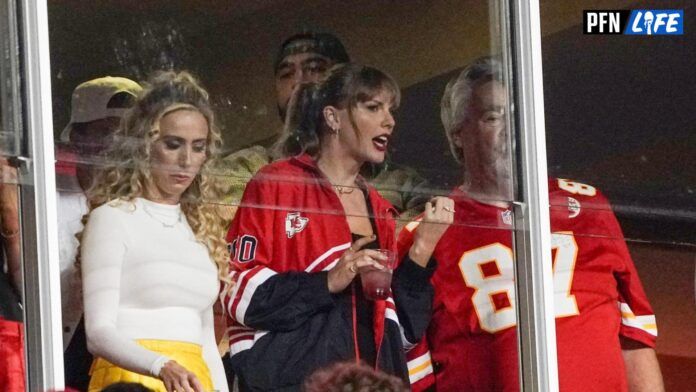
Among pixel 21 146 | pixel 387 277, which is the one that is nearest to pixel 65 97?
pixel 21 146

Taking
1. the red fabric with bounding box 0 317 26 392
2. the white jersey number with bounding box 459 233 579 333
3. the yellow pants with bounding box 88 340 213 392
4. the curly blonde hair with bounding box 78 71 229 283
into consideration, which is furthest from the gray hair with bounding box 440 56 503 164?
the red fabric with bounding box 0 317 26 392

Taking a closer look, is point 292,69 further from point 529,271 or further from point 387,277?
point 529,271

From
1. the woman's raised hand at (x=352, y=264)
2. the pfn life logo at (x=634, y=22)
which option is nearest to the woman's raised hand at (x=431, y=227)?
the woman's raised hand at (x=352, y=264)

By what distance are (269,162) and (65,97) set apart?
0.56m

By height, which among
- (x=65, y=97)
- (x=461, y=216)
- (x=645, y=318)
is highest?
(x=65, y=97)

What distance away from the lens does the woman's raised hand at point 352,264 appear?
3.80 m

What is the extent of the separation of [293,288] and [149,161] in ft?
1.65

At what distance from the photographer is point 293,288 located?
3781 mm

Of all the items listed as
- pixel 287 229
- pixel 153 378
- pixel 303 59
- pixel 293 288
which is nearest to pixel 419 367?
pixel 293 288

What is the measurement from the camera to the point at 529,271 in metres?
4.00

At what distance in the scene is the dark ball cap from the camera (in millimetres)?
3795

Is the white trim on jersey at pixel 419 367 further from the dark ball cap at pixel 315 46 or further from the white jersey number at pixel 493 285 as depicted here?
the dark ball cap at pixel 315 46

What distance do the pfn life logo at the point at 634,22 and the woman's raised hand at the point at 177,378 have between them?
4.80ft

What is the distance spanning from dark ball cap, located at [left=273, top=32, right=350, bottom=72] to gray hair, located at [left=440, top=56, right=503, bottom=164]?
0.30 m
